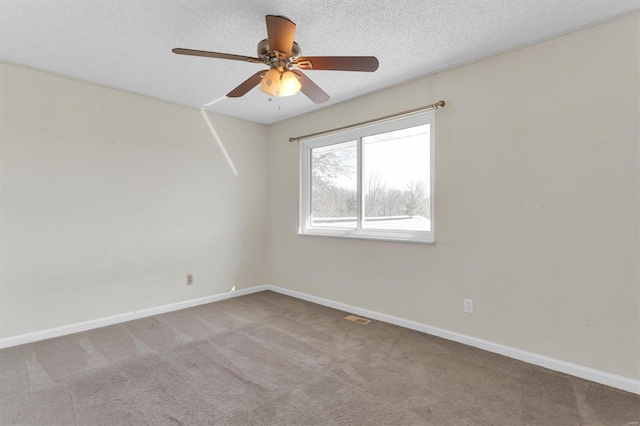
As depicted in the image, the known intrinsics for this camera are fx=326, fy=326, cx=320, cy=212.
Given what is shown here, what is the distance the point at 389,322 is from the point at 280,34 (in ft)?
8.91

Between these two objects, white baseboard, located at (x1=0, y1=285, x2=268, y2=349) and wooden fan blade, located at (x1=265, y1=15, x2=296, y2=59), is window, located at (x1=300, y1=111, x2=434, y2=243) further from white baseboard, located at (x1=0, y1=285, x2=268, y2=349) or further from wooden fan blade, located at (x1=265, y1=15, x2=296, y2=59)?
wooden fan blade, located at (x1=265, y1=15, x2=296, y2=59)

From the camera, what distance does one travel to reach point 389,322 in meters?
3.28

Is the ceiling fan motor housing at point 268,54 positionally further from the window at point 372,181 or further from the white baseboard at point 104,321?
the white baseboard at point 104,321

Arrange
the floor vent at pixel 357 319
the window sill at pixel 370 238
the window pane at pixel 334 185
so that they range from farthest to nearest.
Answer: the window pane at pixel 334 185
the floor vent at pixel 357 319
the window sill at pixel 370 238

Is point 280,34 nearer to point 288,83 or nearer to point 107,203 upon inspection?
point 288,83

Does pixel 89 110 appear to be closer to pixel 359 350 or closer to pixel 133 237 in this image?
pixel 133 237

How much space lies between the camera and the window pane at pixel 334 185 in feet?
12.5

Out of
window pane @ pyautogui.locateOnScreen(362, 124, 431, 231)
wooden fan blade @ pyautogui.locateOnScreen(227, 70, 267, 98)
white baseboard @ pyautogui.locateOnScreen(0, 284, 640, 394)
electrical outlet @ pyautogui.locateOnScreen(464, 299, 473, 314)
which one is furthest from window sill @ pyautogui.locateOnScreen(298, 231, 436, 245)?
wooden fan blade @ pyautogui.locateOnScreen(227, 70, 267, 98)

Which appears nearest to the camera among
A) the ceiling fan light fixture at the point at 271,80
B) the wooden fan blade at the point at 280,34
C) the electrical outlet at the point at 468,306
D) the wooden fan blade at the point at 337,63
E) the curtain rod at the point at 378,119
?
the wooden fan blade at the point at 280,34

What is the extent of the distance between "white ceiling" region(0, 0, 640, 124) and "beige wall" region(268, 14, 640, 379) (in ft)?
0.81

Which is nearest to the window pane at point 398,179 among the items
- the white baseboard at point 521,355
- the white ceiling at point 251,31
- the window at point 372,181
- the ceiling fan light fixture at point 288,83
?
the window at point 372,181

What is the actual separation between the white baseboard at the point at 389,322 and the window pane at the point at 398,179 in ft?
3.06

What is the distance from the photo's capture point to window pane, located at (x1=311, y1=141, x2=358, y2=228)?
12.5 feet

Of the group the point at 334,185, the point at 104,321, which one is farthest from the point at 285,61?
the point at 104,321
